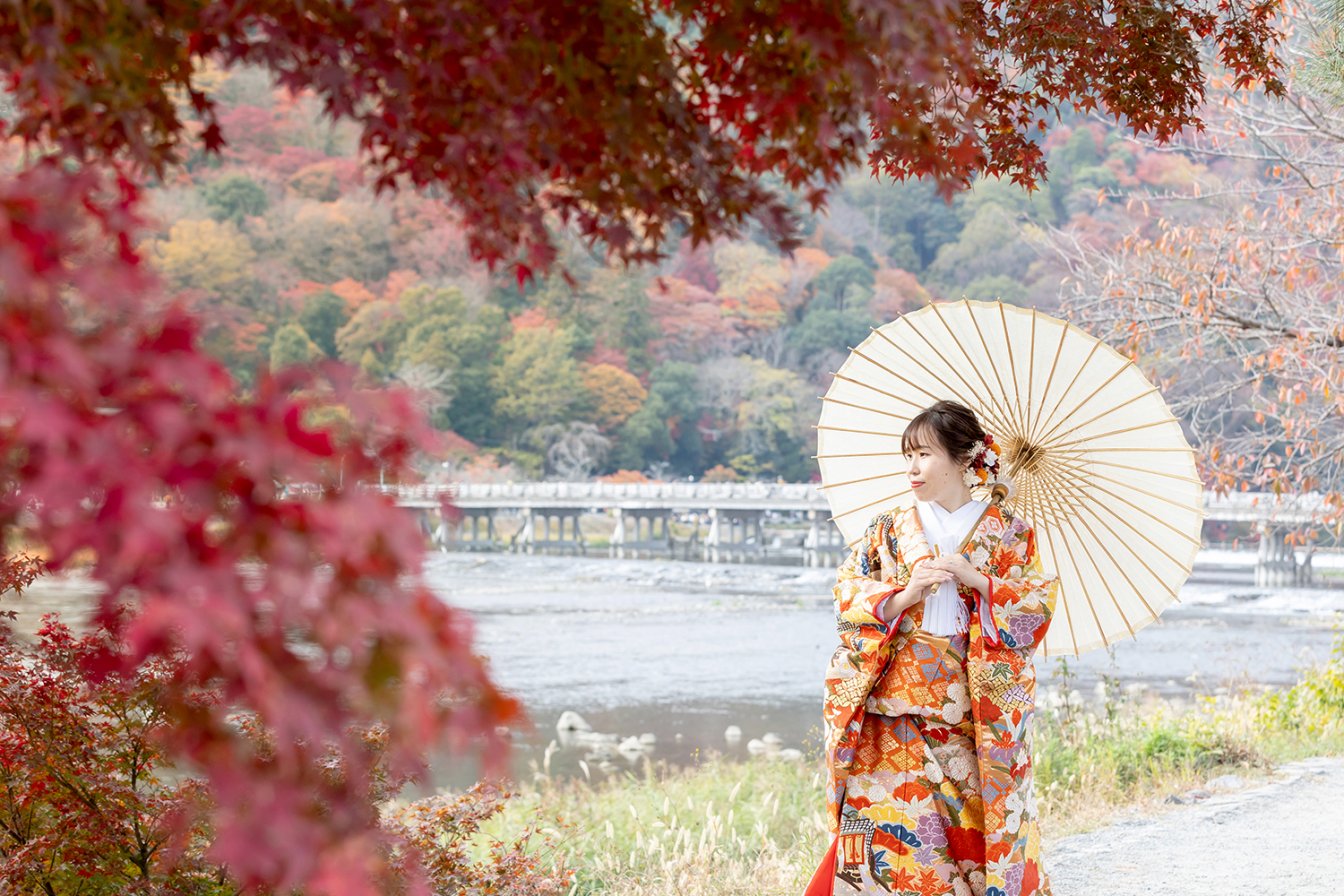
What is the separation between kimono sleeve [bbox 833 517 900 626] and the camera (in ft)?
9.52

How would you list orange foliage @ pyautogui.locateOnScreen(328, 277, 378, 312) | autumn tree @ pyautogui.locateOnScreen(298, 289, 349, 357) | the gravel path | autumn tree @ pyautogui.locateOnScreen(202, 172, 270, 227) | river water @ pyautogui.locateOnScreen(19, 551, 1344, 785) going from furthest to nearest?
autumn tree @ pyautogui.locateOnScreen(202, 172, 270, 227), orange foliage @ pyautogui.locateOnScreen(328, 277, 378, 312), autumn tree @ pyautogui.locateOnScreen(298, 289, 349, 357), river water @ pyautogui.locateOnScreen(19, 551, 1344, 785), the gravel path

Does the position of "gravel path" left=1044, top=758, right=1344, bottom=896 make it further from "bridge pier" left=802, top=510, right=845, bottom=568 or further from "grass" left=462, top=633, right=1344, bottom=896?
"bridge pier" left=802, top=510, right=845, bottom=568

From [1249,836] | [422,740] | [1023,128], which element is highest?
[1023,128]

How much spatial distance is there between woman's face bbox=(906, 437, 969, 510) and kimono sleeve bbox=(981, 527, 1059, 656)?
155mm

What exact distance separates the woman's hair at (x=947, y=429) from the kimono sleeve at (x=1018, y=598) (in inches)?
9.3

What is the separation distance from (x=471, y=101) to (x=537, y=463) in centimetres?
3629

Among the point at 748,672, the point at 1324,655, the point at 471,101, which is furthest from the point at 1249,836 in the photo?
the point at 1324,655

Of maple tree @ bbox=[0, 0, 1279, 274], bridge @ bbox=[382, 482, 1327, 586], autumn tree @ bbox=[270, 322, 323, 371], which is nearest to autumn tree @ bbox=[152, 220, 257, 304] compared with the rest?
autumn tree @ bbox=[270, 322, 323, 371]

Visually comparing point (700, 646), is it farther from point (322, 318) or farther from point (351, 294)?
point (351, 294)

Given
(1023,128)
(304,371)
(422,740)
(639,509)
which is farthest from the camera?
(639,509)

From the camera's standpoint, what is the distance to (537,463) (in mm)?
37344

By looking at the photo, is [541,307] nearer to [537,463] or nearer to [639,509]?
[537,463]

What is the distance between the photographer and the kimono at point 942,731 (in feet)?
9.36

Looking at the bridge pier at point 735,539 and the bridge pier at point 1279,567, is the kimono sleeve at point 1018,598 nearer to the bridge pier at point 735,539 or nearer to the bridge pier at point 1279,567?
the bridge pier at point 1279,567
